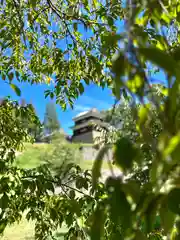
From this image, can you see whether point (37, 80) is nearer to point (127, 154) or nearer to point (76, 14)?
Answer: point (76, 14)

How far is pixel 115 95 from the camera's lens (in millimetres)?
522

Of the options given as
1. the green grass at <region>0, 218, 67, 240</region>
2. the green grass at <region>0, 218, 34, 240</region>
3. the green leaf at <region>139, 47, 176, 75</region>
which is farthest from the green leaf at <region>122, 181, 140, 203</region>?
the green grass at <region>0, 218, 34, 240</region>

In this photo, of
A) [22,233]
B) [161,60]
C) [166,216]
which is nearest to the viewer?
[161,60]

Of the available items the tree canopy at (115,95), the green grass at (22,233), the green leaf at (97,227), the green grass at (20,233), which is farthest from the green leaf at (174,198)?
the green grass at (20,233)

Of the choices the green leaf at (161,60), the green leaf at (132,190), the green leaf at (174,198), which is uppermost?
the green leaf at (161,60)

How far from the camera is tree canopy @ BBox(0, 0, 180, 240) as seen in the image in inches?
17.2

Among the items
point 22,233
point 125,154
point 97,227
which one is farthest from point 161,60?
point 22,233

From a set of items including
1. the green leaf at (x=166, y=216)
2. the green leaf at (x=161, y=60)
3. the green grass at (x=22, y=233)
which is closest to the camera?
the green leaf at (x=161, y=60)

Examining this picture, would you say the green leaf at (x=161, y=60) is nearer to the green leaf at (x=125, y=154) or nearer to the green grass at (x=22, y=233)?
the green leaf at (x=125, y=154)

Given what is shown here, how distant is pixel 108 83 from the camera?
2184mm

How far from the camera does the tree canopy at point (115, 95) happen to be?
436 mm

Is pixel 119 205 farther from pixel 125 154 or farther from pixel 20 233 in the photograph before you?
pixel 20 233

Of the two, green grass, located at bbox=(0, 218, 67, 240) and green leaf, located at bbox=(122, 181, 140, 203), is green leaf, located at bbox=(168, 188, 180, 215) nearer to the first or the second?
green leaf, located at bbox=(122, 181, 140, 203)

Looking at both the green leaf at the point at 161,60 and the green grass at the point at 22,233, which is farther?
the green grass at the point at 22,233
